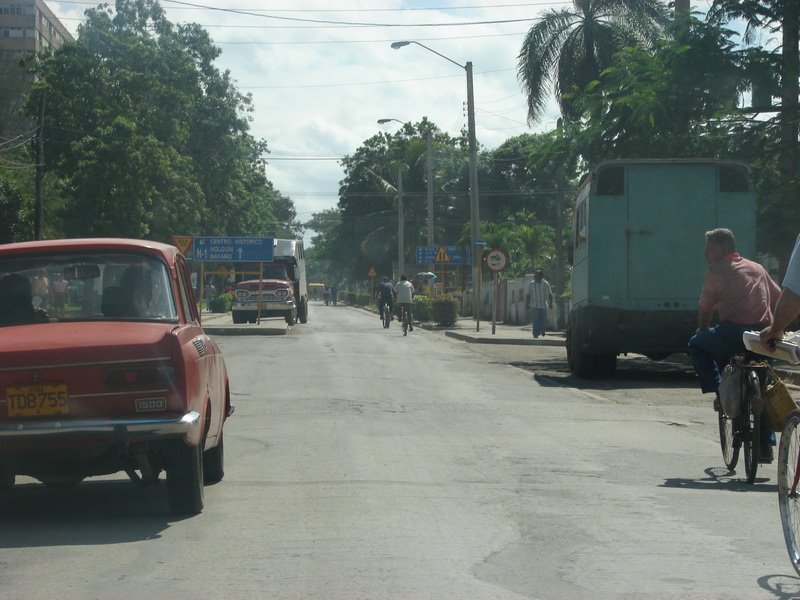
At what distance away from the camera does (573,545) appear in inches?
251

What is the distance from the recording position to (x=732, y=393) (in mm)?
8484

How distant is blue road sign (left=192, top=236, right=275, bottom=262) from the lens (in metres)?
37.9

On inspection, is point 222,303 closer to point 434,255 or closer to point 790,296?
point 434,255

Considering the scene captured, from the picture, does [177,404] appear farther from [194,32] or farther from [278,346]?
[194,32]

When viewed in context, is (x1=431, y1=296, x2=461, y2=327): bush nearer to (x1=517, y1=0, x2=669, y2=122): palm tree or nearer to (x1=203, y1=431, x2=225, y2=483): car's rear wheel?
(x1=517, y1=0, x2=669, y2=122): palm tree

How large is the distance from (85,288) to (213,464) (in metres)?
1.76

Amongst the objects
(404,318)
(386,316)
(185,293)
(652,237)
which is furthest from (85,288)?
(386,316)

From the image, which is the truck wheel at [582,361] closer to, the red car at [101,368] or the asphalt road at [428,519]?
the asphalt road at [428,519]

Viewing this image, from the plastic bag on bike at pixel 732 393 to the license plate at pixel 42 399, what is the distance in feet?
15.7

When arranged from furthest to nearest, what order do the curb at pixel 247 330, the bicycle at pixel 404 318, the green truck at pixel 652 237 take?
the bicycle at pixel 404 318, the curb at pixel 247 330, the green truck at pixel 652 237

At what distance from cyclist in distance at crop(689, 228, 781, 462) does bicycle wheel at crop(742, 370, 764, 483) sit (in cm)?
40

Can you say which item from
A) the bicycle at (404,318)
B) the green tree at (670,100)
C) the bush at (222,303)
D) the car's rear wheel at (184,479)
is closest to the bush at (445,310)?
the bicycle at (404,318)

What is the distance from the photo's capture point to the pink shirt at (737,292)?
895 cm

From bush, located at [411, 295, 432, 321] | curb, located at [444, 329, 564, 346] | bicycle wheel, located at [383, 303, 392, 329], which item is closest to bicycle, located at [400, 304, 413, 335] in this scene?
bicycle wheel, located at [383, 303, 392, 329]
